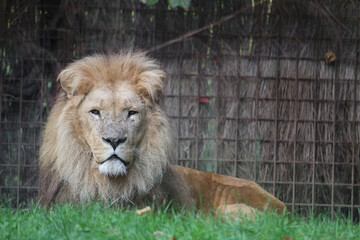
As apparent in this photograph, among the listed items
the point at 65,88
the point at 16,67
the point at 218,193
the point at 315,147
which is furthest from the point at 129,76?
the point at 315,147

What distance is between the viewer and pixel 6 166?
583 centimetres

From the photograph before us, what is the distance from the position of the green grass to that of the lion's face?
420mm

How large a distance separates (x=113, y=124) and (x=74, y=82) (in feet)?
1.71

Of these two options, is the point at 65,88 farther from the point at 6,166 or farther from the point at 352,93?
the point at 352,93

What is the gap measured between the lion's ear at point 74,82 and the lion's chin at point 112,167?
2.00ft

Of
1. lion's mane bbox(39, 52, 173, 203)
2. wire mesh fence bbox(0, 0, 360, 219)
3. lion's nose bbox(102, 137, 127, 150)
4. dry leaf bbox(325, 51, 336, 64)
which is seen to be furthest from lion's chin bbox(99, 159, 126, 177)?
dry leaf bbox(325, 51, 336, 64)

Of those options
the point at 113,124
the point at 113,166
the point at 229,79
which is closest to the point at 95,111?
the point at 113,124

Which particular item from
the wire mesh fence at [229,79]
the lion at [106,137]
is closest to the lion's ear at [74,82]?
the lion at [106,137]

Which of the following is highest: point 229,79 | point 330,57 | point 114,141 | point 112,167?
point 330,57

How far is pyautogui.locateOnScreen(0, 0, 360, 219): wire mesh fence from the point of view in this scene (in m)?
5.81

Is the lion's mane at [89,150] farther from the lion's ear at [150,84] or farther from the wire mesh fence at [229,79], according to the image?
the wire mesh fence at [229,79]

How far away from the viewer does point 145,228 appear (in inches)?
116

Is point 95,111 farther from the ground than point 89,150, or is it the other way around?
point 95,111

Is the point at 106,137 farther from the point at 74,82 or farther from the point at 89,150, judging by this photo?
the point at 74,82
